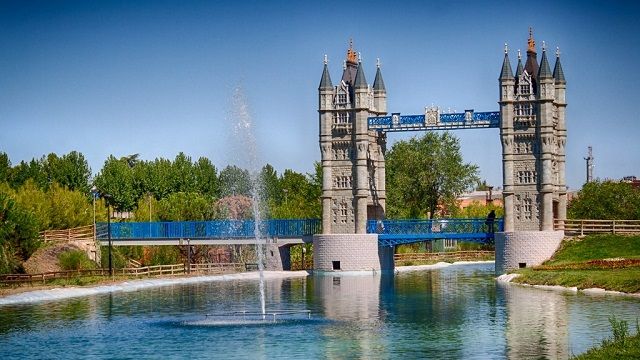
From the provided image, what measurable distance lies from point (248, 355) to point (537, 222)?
161 ft

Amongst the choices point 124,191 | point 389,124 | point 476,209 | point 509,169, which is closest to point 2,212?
point 389,124

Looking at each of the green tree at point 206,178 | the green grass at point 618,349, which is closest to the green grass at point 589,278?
the green grass at point 618,349

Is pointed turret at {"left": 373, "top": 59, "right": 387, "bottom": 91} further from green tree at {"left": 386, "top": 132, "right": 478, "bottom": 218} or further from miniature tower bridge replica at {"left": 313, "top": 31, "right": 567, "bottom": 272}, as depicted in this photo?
green tree at {"left": 386, "top": 132, "right": 478, "bottom": 218}

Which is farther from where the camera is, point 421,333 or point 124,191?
point 124,191


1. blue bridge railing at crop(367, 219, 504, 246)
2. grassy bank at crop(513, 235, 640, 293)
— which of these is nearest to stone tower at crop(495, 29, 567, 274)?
grassy bank at crop(513, 235, 640, 293)

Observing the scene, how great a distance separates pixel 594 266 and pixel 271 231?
32.9 m

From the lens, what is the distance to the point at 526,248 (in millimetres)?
80312

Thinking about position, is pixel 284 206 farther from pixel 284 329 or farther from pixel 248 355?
pixel 248 355

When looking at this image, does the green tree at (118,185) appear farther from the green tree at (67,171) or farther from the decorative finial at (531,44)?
the decorative finial at (531,44)

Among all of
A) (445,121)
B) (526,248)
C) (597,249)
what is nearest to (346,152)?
(445,121)

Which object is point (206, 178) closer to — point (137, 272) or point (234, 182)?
point (234, 182)

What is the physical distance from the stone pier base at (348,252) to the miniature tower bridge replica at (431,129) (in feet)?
0.28

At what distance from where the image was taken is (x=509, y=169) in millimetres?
83812

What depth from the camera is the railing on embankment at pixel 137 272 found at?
69.1 metres
